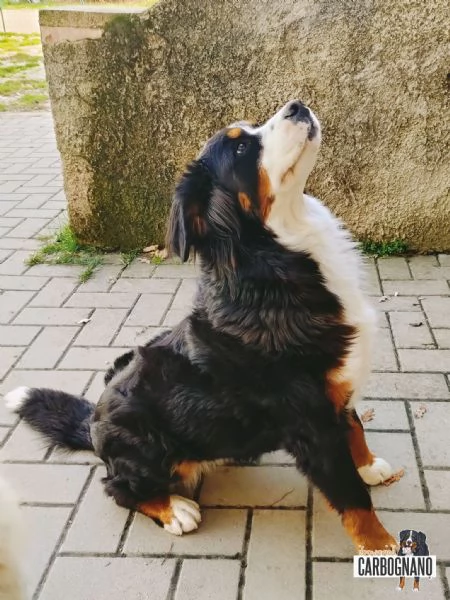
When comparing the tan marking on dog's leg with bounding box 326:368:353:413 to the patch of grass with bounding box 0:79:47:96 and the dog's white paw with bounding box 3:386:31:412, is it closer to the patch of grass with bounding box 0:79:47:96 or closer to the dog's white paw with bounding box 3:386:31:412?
the dog's white paw with bounding box 3:386:31:412

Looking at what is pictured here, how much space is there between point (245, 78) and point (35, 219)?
7.76ft

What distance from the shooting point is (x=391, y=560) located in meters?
2.21

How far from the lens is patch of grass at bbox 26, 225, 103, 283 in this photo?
4770 mm

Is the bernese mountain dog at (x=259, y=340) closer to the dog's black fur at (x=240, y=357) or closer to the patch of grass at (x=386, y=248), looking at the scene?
the dog's black fur at (x=240, y=357)

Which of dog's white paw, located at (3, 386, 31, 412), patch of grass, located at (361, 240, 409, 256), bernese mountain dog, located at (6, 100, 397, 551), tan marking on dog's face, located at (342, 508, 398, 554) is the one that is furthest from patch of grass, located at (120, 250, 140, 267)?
tan marking on dog's face, located at (342, 508, 398, 554)

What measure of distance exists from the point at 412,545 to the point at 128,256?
3.12m

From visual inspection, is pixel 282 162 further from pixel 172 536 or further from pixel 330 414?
pixel 172 536

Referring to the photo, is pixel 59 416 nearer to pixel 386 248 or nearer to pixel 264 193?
pixel 264 193

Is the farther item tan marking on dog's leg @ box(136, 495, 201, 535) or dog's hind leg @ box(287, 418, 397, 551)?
tan marking on dog's leg @ box(136, 495, 201, 535)

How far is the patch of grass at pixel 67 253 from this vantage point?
15.6ft

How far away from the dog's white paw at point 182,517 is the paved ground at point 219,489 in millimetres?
38

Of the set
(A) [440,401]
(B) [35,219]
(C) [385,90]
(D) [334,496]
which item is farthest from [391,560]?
(B) [35,219]

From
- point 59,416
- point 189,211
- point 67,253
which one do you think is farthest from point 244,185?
point 67,253

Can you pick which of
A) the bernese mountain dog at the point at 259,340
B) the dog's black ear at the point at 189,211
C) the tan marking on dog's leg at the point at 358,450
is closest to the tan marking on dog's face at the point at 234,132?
the bernese mountain dog at the point at 259,340
